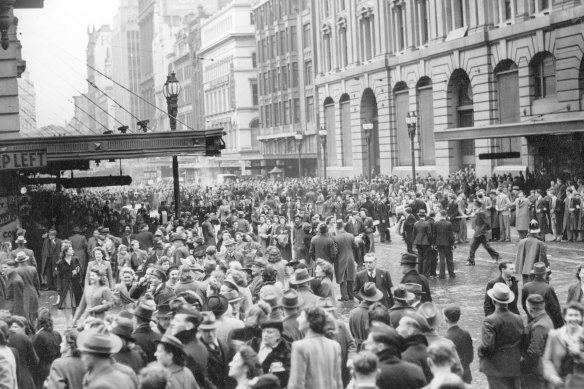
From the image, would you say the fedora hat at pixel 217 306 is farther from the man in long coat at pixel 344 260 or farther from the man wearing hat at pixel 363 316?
the man in long coat at pixel 344 260

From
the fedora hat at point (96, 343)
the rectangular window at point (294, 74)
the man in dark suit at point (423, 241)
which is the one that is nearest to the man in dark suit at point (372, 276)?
the fedora hat at point (96, 343)

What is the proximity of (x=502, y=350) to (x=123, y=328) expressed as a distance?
399cm

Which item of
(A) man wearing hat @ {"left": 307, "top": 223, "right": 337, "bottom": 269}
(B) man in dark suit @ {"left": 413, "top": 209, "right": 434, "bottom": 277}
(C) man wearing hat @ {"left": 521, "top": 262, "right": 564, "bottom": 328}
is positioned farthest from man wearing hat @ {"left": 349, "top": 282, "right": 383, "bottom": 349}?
(B) man in dark suit @ {"left": 413, "top": 209, "right": 434, "bottom": 277}

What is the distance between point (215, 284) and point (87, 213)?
2836 cm

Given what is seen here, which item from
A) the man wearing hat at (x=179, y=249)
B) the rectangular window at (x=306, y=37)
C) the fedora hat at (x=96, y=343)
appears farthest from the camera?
the rectangular window at (x=306, y=37)

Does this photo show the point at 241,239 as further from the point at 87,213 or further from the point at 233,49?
the point at 233,49

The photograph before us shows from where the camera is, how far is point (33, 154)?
69.6 feet

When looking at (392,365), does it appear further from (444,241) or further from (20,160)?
(20,160)

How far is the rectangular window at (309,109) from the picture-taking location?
8475 cm

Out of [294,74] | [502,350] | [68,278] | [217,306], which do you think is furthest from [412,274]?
[294,74]

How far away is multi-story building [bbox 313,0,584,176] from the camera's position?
4031 cm

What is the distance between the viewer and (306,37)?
8419 centimetres

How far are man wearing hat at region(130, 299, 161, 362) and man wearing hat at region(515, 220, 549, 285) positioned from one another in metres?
8.38

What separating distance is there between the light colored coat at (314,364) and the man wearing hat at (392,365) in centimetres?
37
